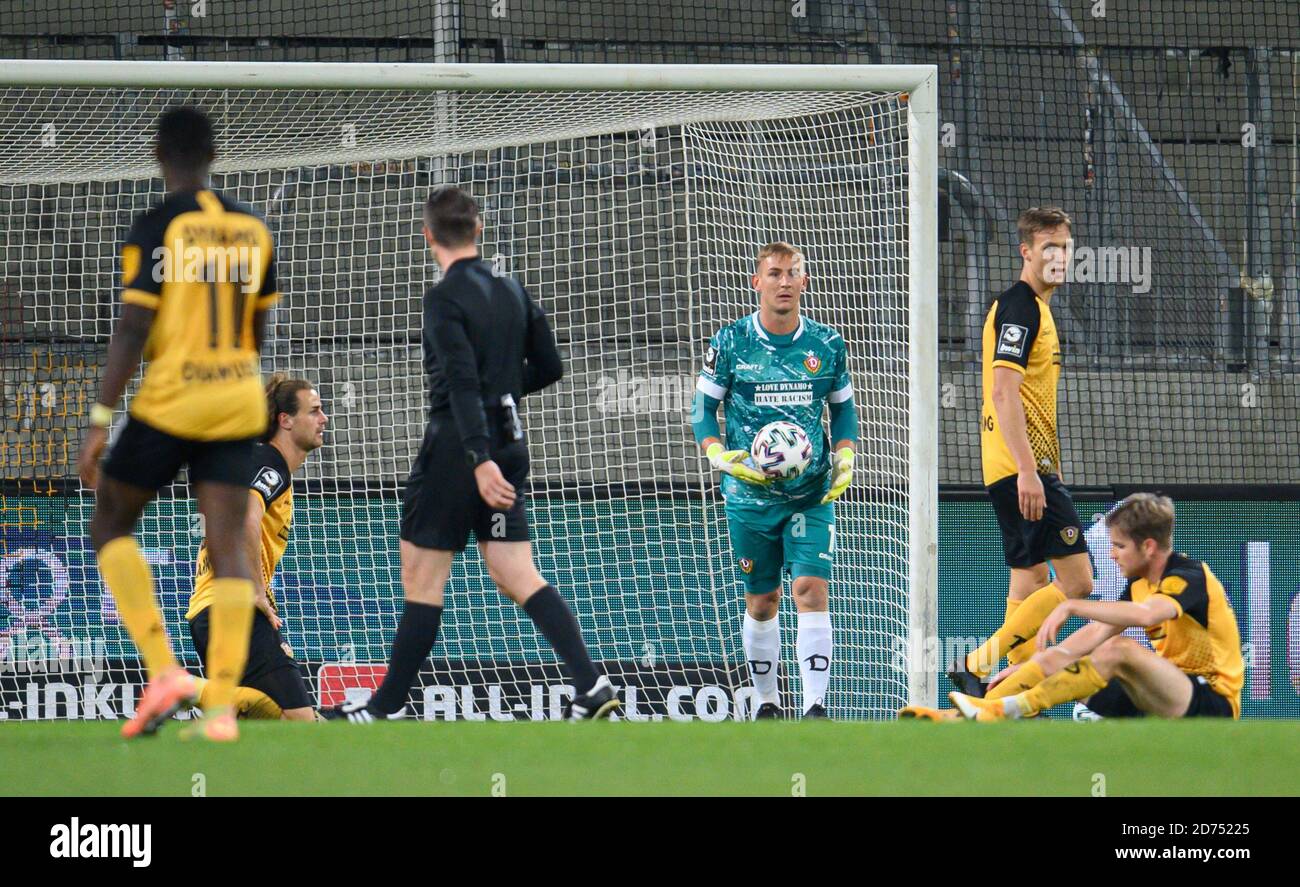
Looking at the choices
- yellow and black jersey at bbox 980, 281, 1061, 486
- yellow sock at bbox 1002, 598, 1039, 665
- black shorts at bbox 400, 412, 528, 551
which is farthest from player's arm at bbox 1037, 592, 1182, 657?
black shorts at bbox 400, 412, 528, 551

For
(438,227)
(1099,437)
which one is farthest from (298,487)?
(1099,437)

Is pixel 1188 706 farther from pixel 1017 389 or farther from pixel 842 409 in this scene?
pixel 842 409

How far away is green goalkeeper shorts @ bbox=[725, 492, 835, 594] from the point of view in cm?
675

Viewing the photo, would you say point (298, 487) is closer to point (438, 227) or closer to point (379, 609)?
point (379, 609)

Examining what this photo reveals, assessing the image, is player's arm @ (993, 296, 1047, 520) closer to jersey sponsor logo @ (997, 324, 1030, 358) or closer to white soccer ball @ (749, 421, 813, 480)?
jersey sponsor logo @ (997, 324, 1030, 358)

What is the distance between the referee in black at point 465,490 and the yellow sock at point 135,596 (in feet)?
3.39

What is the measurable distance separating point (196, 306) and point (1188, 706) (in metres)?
3.64

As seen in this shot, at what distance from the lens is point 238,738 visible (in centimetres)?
439

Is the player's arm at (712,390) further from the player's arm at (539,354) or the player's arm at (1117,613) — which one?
the player's arm at (1117,613)

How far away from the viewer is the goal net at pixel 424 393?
8.00 metres

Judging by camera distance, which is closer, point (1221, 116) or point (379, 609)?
point (379, 609)

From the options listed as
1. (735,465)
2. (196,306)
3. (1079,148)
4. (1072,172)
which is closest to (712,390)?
(735,465)

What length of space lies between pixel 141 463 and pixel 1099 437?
24.0ft

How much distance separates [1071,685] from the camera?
18.3 feet
